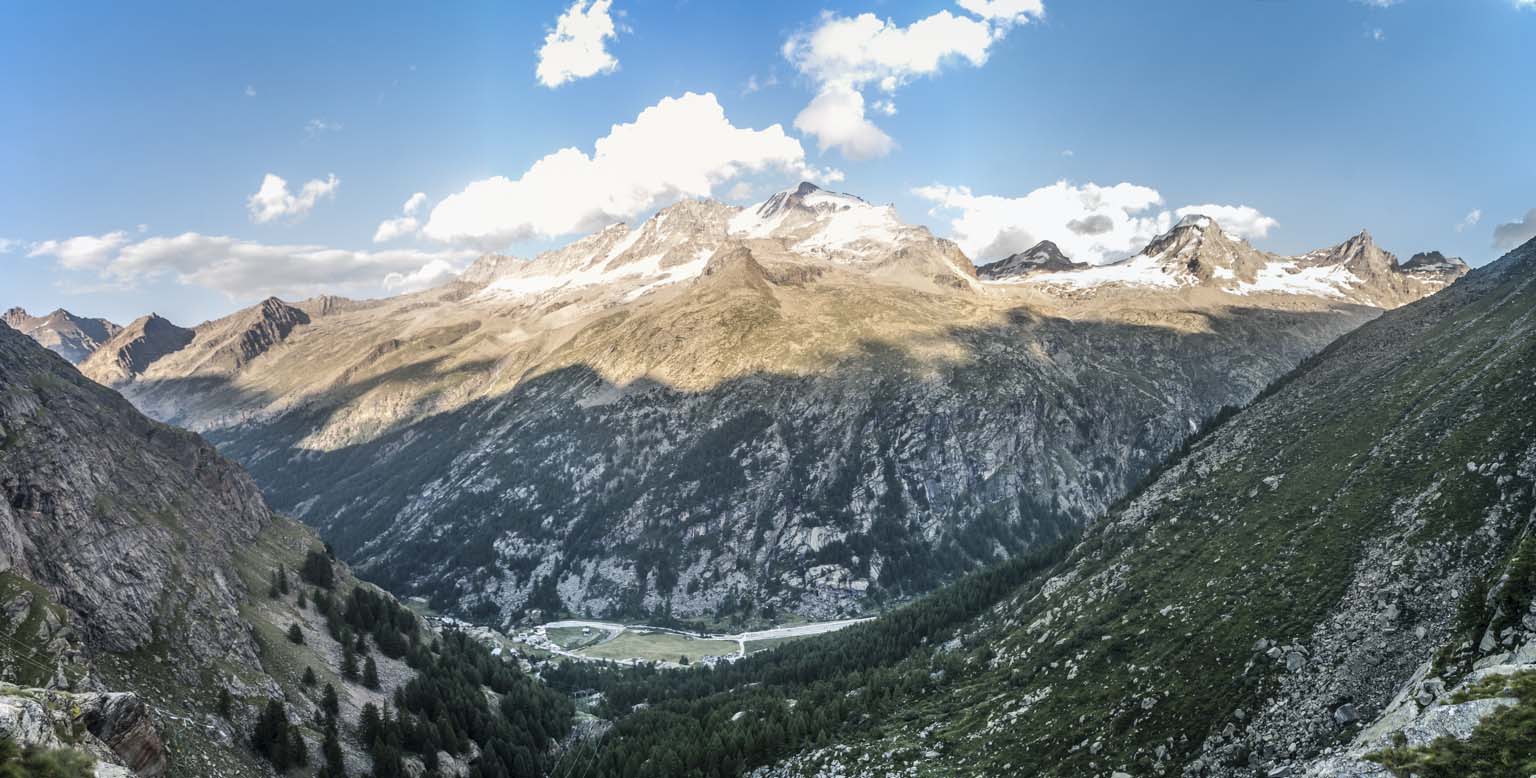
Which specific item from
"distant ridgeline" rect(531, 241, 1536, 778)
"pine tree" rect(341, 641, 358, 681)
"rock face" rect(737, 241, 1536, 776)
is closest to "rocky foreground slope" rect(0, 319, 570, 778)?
"pine tree" rect(341, 641, 358, 681)

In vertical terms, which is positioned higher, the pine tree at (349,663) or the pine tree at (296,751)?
the pine tree at (296,751)

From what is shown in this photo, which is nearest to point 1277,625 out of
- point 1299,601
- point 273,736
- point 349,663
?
point 1299,601

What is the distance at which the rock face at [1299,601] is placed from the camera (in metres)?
39.2

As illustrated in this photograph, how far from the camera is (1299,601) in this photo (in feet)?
176

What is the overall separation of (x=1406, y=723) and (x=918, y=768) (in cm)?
4563

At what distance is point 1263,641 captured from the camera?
1993 inches

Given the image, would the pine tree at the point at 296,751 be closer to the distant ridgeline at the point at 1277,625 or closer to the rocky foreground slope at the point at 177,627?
the rocky foreground slope at the point at 177,627

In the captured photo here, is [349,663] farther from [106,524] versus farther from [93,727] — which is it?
[93,727]

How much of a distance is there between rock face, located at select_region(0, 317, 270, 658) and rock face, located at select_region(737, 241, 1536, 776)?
70992 millimetres

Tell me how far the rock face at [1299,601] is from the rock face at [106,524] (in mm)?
70992

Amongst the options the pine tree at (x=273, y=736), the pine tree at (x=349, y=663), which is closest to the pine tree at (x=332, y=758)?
the pine tree at (x=273, y=736)

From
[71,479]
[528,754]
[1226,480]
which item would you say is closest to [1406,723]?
[1226,480]

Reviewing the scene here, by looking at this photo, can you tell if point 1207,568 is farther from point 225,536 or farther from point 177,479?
point 177,479

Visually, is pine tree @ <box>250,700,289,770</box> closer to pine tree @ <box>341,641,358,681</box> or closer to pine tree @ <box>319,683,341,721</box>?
pine tree @ <box>319,683,341,721</box>
